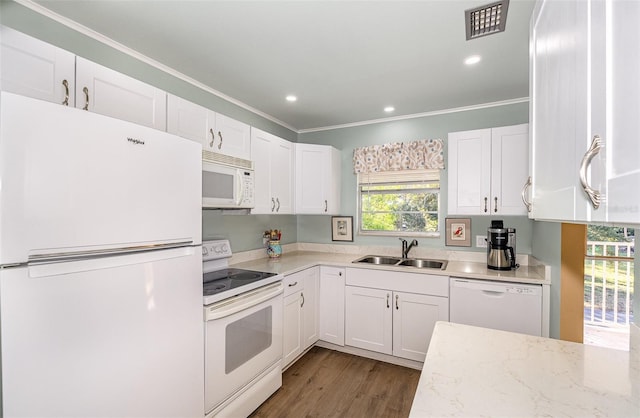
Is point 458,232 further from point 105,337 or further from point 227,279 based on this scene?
point 105,337

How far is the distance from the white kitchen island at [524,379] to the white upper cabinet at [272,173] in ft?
6.53

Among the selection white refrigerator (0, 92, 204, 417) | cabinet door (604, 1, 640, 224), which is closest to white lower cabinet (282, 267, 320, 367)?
white refrigerator (0, 92, 204, 417)

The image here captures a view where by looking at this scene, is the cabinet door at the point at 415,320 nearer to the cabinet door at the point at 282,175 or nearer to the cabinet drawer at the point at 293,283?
the cabinet drawer at the point at 293,283

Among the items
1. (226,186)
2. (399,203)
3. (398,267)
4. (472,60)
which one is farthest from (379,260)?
(472,60)

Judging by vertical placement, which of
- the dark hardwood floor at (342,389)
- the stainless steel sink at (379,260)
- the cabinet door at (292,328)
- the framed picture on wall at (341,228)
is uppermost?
the framed picture on wall at (341,228)

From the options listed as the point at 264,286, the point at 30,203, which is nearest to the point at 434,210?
the point at 264,286

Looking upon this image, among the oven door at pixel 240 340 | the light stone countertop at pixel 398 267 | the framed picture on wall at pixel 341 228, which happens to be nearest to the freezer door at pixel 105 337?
the oven door at pixel 240 340

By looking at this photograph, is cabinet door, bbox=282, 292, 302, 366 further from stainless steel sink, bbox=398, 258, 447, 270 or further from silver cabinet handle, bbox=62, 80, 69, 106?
silver cabinet handle, bbox=62, 80, 69, 106

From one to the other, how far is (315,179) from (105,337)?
2522 mm

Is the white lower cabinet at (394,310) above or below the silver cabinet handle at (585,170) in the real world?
below

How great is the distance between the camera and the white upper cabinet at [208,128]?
2.00 meters

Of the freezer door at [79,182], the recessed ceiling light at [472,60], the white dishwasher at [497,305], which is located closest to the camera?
the freezer door at [79,182]

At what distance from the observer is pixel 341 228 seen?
3.74 m

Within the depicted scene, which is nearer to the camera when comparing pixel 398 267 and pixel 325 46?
pixel 325 46
